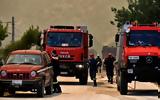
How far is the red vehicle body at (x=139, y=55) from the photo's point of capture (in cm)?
2570

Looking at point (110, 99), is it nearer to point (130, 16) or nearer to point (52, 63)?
point (52, 63)

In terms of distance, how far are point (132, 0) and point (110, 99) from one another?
2115 inches

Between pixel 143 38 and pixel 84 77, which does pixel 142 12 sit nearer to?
pixel 84 77

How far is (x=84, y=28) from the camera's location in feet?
116

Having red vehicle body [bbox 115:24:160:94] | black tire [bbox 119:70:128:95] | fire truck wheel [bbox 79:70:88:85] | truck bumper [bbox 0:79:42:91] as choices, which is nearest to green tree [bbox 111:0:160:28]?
fire truck wheel [bbox 79:70:88:85]

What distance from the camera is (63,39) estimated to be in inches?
1357

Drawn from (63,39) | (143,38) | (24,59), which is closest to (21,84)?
(24,59)

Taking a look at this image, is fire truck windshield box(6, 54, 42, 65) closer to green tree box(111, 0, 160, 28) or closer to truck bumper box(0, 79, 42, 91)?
truck bumper box(0, 79, 42, 91)

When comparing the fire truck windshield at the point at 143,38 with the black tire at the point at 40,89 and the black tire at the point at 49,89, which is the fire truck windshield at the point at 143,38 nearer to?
the black tire at the point at 49,89

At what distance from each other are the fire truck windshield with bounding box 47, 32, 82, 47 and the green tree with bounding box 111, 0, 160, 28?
29.2 meters

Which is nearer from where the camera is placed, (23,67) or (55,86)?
(23,67)

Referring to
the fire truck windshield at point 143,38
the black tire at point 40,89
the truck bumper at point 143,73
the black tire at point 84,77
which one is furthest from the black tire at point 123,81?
the black tire at point 84,77

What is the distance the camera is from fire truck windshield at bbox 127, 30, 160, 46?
26969mm

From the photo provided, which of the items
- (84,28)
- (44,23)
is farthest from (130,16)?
(44,23)
